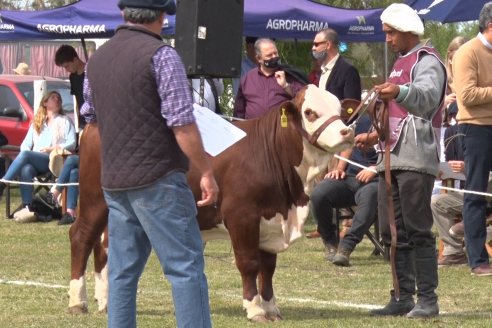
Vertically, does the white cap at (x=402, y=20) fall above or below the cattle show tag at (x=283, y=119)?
above

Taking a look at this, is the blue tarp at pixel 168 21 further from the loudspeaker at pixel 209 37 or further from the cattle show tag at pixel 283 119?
the cattle show tag at pixel 283 119

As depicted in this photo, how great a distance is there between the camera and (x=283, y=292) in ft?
33.9

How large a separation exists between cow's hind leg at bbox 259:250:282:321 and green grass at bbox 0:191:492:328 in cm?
11

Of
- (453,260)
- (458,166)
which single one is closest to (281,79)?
(458,166)

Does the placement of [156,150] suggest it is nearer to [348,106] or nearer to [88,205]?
[88,205]

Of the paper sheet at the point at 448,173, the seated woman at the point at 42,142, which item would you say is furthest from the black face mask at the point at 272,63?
the seated woman at the point at 42,142

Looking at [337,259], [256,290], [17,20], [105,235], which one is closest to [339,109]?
[256,290]

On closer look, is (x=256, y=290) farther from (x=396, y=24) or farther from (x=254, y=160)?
(x=396, y=24)

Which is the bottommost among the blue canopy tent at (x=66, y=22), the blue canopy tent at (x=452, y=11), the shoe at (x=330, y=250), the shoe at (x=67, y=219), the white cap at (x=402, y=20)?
the shoe at (x=67, y=219)

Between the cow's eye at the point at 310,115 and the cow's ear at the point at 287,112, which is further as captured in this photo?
the cow's ear at the point at 287,112

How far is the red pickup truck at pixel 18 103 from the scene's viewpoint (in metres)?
21.8

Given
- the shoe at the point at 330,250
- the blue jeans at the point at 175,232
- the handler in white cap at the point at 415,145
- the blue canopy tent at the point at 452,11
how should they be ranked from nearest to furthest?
the blue jeans at the point at 175,232 < the handler in white cap at the point at 415,145 < the shoe at the point at 330,250 < the blue canopy tent at the point at 452,11

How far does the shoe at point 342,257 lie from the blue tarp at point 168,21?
4754mm

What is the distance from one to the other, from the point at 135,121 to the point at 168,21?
969cm
